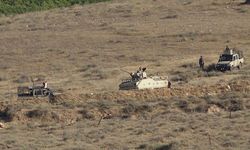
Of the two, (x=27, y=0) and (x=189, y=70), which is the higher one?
(x=27, y=0)

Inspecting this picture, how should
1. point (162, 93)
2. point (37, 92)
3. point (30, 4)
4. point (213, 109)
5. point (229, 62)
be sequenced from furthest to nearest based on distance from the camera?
point (30, 4)
point (229, 62)
point (37, 92)
point (162, 93)
point (213, 109)

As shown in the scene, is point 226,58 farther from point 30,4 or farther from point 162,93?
point 30,4

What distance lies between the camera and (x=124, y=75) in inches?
1549

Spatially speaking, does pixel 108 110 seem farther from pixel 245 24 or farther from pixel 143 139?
pixel 245 24

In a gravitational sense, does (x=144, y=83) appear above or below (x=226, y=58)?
below

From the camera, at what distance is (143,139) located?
22828 mm

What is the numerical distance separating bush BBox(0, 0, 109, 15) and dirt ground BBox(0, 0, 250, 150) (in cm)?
507

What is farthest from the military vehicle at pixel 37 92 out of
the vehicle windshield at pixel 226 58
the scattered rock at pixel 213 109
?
the vehicle windshield at pixel 226 58

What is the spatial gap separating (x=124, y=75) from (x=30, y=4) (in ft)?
140

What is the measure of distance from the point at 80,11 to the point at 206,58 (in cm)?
2762

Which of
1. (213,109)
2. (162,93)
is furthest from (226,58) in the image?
(213,109)

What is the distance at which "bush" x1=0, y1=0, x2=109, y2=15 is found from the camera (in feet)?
256

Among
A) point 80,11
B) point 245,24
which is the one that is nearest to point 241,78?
point 245,24

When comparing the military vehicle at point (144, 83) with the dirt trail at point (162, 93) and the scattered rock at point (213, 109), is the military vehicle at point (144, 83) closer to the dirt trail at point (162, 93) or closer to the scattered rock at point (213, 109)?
the dirt trail at point (162, 93)
